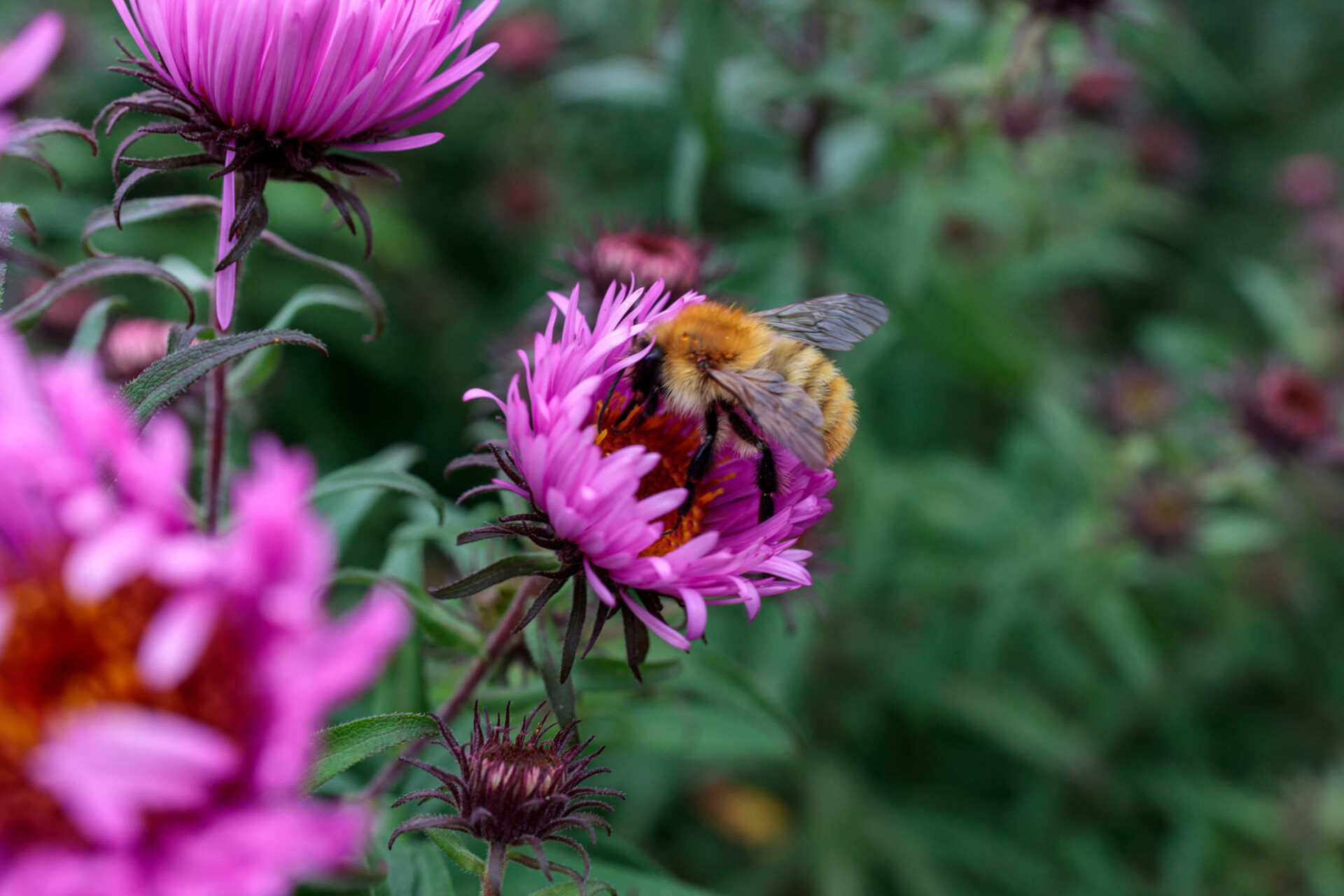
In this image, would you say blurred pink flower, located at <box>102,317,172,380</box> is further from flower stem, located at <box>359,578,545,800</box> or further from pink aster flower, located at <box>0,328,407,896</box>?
pink aster flower, located at <box>0,328,407,896</box>

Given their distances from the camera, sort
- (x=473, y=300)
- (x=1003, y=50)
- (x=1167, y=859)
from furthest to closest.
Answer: (x=473, y=300), (x=1167, y=859), (x=1003, y=50)

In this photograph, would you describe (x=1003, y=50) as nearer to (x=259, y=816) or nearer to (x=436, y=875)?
(x=436, y=875)

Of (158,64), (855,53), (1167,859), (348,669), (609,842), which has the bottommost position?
(1167,859)

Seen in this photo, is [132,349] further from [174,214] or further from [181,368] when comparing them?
[181,368]

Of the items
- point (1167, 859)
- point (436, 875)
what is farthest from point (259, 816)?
point (1167, 859)

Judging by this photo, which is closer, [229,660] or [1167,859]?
[229,660]

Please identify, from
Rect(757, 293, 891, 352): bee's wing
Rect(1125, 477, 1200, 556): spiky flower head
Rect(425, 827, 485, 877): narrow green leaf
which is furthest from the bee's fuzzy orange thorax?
Rect(1125, 477, 1200, 556): spiky flower head
